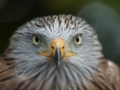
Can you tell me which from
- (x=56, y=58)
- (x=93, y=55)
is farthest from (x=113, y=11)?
(x=56, y=58)

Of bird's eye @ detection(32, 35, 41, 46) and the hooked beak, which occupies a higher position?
bird's eye @ detection(32, 35, 41, 46)

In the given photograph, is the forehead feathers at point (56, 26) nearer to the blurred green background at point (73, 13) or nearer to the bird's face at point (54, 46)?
the bird's face at point (54, 46)

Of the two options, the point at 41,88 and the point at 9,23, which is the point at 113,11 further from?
the point at 41,88

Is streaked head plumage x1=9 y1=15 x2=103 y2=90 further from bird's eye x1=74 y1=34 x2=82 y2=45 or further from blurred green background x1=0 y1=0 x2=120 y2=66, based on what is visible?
blurred green background x1=0 y1=0 x2=120 y2=66

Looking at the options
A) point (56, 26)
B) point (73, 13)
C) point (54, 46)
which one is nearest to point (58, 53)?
point (54, 46)

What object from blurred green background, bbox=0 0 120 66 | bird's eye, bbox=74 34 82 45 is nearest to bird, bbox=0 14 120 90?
bird's eye, bbox=74 34 82 45
